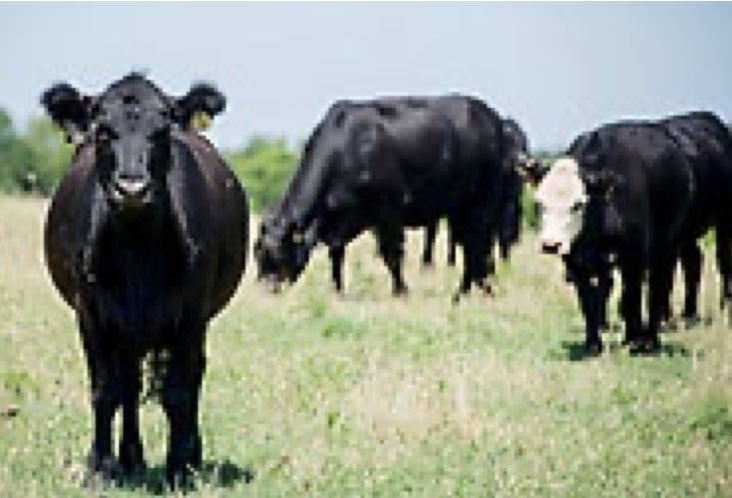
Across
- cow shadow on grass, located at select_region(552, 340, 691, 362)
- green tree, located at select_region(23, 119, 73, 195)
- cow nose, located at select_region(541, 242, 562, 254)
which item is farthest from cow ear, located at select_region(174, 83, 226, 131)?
green tree, located at select_region(23, 119, 73, 195)

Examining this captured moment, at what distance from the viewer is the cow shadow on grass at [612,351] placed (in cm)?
1412

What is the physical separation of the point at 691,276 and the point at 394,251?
145 inches

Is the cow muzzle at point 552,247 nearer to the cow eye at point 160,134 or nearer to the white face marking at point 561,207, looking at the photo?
the white face marking at point 561,207

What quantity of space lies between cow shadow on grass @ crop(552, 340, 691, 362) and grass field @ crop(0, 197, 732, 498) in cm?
5

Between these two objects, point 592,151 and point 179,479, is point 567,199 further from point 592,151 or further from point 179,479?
point 179,479

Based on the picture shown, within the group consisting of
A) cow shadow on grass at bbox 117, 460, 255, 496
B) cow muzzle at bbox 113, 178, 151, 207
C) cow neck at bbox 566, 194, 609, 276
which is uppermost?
cow muzzle at bbox 113, 178, 151, 207

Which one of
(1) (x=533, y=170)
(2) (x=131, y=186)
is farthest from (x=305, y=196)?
(2) (x=131, y=186)

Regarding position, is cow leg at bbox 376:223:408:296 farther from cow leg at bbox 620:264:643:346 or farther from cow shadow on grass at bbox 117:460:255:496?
cow shadow on grass at bbox 117:460:255:496

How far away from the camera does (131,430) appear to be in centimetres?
851

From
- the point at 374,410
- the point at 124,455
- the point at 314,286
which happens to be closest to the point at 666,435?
the point at 374,410

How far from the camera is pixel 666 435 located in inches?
396

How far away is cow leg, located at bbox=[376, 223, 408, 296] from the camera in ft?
61.7

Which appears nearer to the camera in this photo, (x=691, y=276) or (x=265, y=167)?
(x=691, y=276)

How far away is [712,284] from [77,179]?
15.0m
